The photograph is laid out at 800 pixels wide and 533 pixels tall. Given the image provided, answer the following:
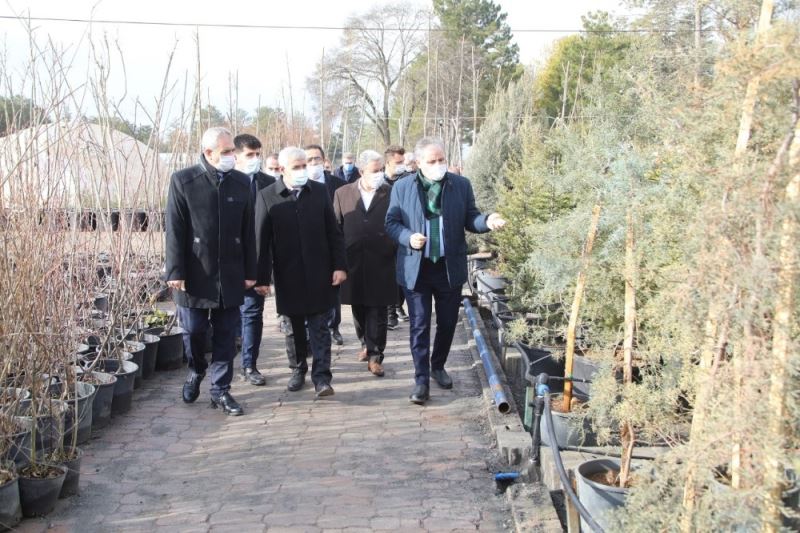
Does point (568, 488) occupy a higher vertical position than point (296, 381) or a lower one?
higher

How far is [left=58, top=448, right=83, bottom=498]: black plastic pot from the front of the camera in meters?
4.00

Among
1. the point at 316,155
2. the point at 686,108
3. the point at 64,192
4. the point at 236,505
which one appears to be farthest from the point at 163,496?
the point at 316,155

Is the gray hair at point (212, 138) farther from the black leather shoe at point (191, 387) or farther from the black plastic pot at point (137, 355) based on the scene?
the black plastic pot at point (137, 355)

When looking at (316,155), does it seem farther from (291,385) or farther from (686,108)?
(686,108)

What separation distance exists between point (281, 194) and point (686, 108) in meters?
3.85

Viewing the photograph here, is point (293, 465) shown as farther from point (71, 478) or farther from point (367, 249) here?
point (367, 249)

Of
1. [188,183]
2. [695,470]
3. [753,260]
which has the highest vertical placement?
[188,183]

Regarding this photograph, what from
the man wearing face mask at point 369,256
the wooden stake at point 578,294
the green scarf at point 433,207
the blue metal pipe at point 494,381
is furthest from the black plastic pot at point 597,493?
the man wearing face mask at point 369,256

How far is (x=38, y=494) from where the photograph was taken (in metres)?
3.74

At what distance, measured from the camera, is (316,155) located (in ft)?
24.7

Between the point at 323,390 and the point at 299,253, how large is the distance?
1067mm

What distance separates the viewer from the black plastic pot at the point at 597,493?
3172mm

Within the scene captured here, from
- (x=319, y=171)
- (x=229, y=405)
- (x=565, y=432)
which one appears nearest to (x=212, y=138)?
(x=229, y=405)

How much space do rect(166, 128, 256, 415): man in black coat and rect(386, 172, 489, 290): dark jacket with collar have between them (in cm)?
113
